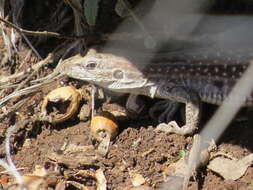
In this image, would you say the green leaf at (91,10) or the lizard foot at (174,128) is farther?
the green leaf at (91,10)

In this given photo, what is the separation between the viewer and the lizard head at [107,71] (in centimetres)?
438

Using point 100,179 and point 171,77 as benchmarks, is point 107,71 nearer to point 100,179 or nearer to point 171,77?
point 171,77

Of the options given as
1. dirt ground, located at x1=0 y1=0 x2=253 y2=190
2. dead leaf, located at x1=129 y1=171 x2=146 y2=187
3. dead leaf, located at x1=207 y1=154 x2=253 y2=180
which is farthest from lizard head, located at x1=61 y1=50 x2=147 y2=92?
dead leaf, located at x1=207 y1=154 x2=253 y2=180

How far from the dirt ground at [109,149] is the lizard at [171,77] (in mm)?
198

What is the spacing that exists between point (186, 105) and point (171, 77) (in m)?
0.29

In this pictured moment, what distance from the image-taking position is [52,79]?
4695 millimetres

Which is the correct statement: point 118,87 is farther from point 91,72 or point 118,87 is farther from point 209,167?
point 209,167

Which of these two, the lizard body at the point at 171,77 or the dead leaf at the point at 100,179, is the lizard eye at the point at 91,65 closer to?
the lizard body at the point at 171,77

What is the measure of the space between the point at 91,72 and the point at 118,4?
66 centimetres

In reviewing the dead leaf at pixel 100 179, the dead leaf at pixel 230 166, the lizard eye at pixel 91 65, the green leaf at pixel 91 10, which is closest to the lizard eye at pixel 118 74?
the lizard eye at pixel 91 65

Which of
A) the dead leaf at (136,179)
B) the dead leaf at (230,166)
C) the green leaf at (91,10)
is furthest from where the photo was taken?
the green leaf at (91,10)

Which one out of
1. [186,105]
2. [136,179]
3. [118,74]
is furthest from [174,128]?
[118,74]

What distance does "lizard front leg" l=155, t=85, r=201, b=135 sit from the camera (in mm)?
4160

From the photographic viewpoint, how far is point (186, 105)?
4.18 meters
